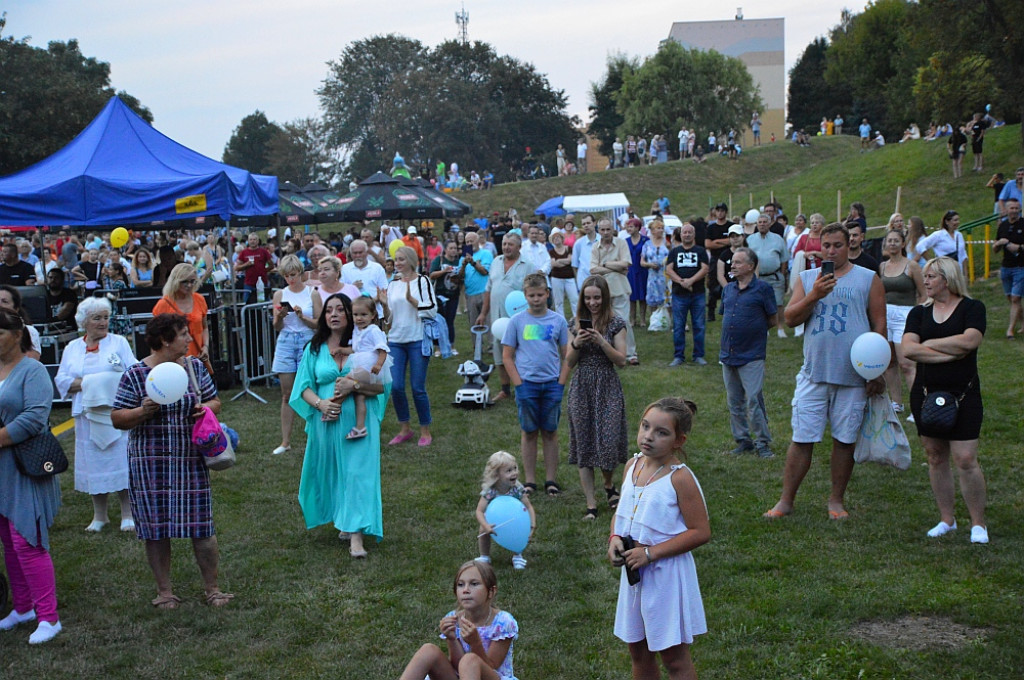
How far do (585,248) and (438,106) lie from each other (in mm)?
56213

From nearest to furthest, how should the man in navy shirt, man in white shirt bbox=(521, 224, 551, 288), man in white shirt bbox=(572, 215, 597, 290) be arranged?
the man in navy shirt < man in white shirt bbox=(521, 224, 551, 288) < man in white shirt bbox=(572, 215, 597, 290)

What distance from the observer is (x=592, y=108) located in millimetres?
75062

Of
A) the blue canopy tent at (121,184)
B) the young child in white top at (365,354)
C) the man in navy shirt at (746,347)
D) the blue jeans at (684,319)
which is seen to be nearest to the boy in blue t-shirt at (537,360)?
the young child in white top at (365,354)

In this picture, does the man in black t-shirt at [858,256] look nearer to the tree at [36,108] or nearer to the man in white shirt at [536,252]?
the man in white shirt at [536,252]

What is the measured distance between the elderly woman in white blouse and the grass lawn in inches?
19.2

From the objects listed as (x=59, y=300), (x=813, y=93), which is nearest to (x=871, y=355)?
(x=59, y=300)

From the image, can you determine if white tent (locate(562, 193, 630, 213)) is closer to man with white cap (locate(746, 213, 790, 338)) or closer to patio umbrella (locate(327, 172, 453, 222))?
patio umbrella (locate(327, 172, 453, 222))

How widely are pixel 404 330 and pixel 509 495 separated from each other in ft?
12.3

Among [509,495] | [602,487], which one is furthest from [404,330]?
[509,495]

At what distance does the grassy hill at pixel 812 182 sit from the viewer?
29109mm

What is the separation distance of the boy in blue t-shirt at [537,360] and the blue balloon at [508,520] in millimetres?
1487

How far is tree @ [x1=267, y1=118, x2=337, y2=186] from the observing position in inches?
2970

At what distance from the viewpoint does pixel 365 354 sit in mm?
6512

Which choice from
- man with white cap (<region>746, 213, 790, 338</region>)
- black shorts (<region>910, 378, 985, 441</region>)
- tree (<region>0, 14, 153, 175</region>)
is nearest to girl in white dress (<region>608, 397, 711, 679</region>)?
black shorts (<region>910, 378, 985, 441</region>)
